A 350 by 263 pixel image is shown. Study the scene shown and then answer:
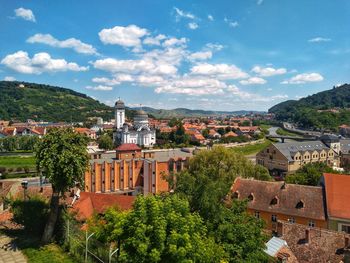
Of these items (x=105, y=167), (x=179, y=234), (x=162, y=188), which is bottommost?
(x=162, y=188)

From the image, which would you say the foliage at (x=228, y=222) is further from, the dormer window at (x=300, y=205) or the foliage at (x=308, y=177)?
the foliage at (x=308, y=177)

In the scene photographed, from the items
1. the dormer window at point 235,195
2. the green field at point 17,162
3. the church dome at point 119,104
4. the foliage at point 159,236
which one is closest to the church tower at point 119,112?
the church dome at point 119,104

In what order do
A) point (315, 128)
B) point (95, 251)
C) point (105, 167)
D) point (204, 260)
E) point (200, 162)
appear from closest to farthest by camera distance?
point (204, 260), point (95, 251), point (200, 162), point (105, 167), point (315, 128)

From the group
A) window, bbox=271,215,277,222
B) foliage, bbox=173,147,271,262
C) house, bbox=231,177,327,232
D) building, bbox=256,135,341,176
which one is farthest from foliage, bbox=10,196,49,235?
building, bbox=256,135,341,176

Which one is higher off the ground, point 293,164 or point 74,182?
point 74,182

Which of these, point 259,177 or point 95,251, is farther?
point 259,177

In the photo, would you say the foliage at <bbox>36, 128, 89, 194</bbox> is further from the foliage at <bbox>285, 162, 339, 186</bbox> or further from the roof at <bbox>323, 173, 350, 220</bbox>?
the foliage at <bbox>285, 162, 339, 186</bbox>

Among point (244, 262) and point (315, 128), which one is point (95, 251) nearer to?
point (244, 262)

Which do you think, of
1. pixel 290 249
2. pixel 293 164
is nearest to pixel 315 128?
pixel 293 164
